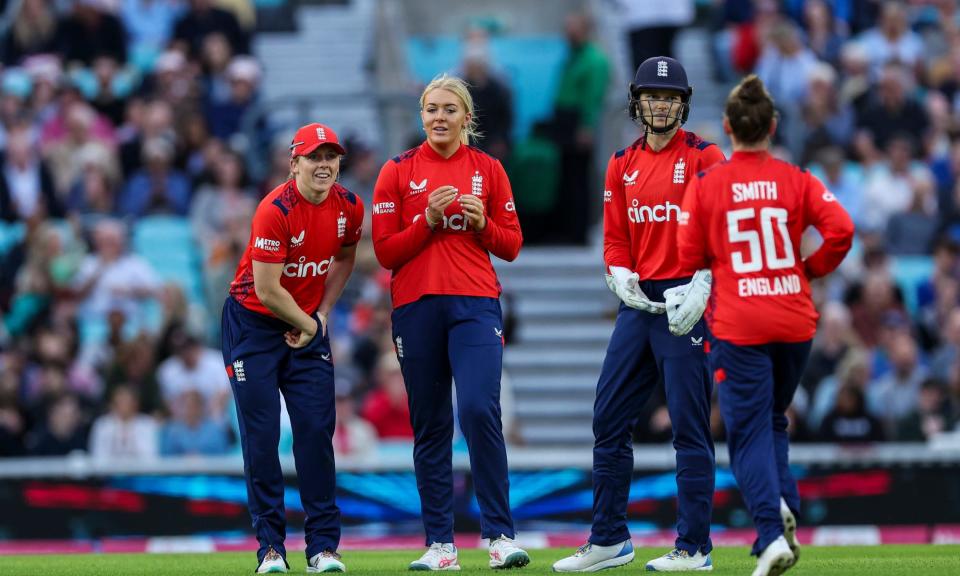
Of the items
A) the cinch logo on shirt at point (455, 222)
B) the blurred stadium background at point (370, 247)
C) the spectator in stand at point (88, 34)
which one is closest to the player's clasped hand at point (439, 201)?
the cinch logo on shirt at point (455, 222)

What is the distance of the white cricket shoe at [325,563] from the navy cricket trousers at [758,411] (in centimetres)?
223

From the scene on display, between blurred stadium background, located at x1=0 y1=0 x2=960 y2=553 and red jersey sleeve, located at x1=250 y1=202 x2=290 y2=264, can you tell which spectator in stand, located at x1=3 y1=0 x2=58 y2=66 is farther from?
red jersey sleeve, located at x1=250 y1=202 x2=290 y2=264

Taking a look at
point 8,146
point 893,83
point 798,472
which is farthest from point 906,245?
point 8,146

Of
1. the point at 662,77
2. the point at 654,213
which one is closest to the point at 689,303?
the point at 654,213

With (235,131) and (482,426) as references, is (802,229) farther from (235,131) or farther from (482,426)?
(235,131)

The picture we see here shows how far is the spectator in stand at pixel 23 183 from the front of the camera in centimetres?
1708

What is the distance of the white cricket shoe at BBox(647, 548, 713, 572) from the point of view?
28.6 feet

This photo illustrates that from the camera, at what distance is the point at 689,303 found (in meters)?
8.55

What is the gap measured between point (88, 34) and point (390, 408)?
7.36 m

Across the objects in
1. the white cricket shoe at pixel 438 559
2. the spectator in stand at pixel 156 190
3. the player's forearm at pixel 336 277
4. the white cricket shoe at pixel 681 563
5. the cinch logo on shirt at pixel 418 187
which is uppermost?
the spectator in stand at pixel 156 190

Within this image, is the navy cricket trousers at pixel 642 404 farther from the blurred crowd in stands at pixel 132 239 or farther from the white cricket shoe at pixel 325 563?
the blurred crowd in stands at pixel 132 239

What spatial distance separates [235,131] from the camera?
18.2 meters

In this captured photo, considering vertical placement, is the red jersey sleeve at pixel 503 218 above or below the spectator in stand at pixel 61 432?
above

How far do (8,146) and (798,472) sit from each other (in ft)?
28.9
